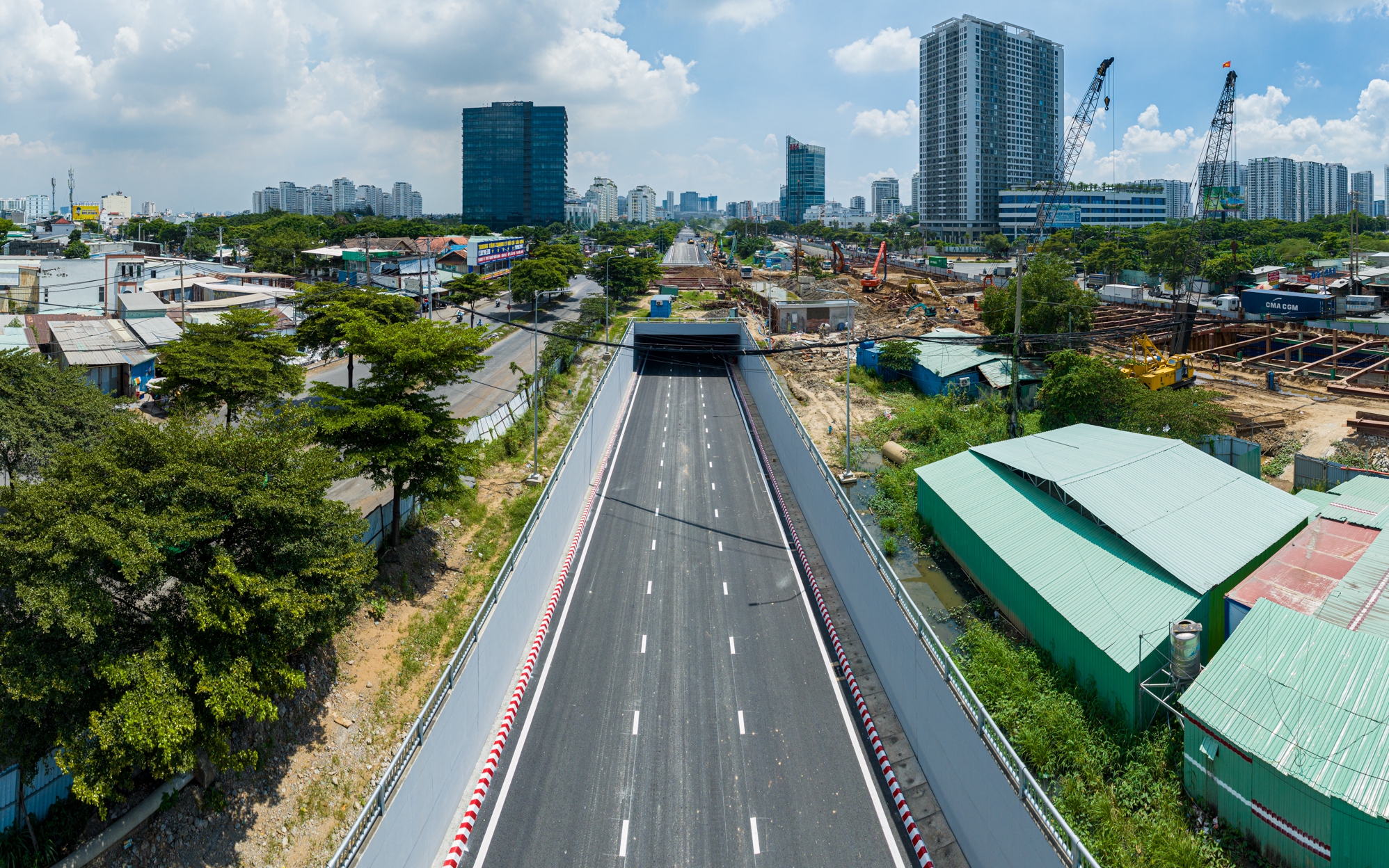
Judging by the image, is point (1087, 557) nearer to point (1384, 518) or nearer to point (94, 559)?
point (1384, 518)

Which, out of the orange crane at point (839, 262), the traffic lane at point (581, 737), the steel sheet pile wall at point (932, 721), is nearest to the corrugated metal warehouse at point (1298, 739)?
the steel sheet pile wall at point (932, 721)

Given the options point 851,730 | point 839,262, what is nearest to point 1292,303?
point 839,262

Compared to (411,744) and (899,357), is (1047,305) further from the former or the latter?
(411,744)

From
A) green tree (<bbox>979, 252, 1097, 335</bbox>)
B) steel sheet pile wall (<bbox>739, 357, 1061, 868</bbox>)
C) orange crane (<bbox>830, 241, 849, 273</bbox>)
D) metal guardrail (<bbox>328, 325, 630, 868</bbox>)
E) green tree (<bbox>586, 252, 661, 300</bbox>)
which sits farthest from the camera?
orange crane (<bbox>830, 241, 849, 273</bbox>)

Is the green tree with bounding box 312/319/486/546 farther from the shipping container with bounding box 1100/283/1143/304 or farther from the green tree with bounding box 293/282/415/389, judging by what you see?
the shipping container with bounding box 1100/283/1143/304

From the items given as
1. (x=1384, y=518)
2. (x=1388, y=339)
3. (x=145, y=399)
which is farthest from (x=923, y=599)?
(x=1388, y=339)

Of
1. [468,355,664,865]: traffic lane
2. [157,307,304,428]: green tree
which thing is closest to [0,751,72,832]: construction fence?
[468,355,664,865]: traffic lane

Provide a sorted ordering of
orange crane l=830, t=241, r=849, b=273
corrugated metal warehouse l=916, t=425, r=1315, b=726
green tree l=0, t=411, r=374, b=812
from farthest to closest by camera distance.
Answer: orange crane l=830, t=241, r=849, b=273 → corrugated metal warehouse l=916, t=425, r=1315, b=726 → green tree l=0, t=411, r=374, b=812

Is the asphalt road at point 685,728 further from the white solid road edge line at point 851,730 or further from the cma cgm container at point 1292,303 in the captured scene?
the cma cgm container at point 1292,303
